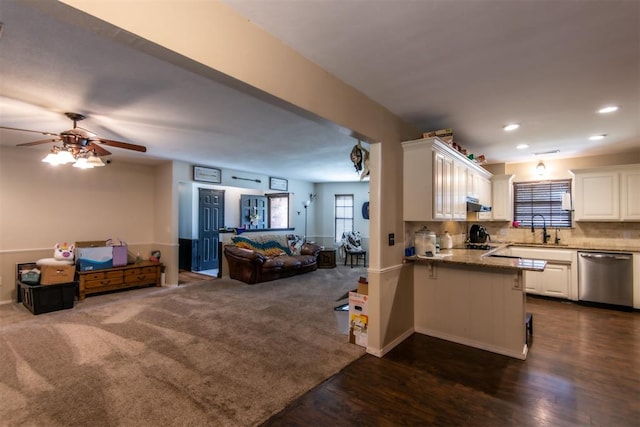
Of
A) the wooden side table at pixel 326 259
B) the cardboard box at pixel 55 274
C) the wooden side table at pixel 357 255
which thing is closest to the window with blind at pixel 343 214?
the wooden side table at pixel 357 255

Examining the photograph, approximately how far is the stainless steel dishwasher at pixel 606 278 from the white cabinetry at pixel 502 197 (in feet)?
4.14

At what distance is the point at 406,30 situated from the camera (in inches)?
71.4

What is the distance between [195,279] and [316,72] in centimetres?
570

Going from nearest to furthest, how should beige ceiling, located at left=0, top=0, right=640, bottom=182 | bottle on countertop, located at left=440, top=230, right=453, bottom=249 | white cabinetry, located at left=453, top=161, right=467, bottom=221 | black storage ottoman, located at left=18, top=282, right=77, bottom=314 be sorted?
beige ceiling, located at left=0, top=0, right=640, bottom=182 → white cabinetry, located at left=453, top=161, right=467, bottom=221 → black storage ottoman, located at left=18, top=282, right=77, bottom=314 → bottle on countertop, located at left=440, top=230, right=453, bottom=249

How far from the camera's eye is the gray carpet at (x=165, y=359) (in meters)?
2.12

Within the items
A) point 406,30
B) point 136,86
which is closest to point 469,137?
point 406,30

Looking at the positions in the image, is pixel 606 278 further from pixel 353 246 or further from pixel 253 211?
pixel 253 211

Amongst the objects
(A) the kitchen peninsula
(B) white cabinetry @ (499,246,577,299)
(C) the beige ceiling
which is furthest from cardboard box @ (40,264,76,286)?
(B) white cabinetry @ (499,246,577,299)

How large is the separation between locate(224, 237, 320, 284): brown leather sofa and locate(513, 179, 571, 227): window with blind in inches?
177

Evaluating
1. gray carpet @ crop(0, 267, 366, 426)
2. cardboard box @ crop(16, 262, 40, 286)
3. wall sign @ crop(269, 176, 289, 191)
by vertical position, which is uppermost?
wall sign @ crop(269, 176, 289, 191)

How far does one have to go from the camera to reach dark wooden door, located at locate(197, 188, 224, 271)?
25.6 ft

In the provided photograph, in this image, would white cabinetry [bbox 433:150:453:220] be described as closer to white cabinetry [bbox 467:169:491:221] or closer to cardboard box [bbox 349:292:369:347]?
white cabinetry [bbox 467:169:491:221]

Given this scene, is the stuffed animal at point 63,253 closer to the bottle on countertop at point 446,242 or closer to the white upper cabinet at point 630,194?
the bottle on countertop at point 446,242

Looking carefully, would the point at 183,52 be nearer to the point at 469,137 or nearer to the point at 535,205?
the point at 469,137
